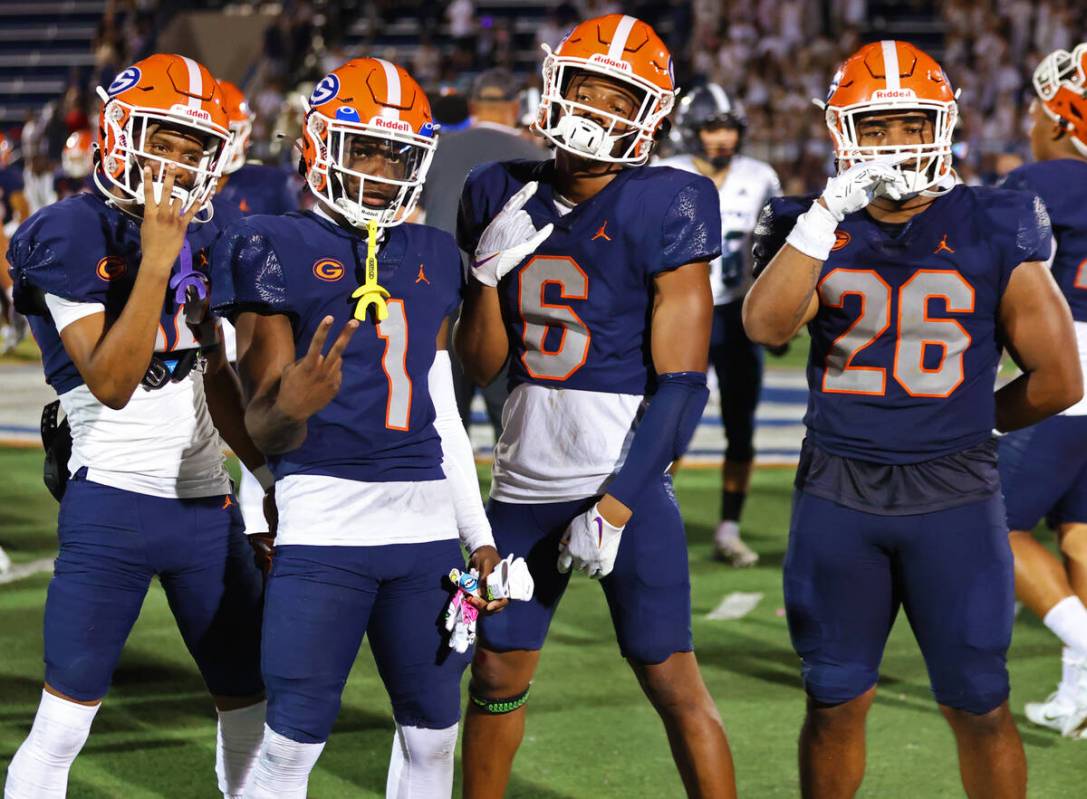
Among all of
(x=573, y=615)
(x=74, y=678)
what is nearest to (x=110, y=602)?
(x=74, y=678)

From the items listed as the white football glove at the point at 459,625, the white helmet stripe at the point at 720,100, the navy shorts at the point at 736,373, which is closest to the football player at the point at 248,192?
the navy shorts at the point at 736,373

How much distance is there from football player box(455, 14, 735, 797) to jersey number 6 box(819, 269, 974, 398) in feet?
1.00

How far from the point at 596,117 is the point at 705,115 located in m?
3.82

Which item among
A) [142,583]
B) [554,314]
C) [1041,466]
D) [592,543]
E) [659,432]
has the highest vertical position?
[554,314]

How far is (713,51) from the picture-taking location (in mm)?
19438

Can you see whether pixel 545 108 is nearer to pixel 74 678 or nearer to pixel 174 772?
pixel 74 678

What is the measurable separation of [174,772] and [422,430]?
1.69m

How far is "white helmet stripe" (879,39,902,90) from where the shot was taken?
3352mm

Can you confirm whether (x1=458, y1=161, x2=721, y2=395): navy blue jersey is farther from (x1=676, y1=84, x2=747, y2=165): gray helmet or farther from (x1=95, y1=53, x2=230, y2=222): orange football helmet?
(x1=676, y1=84, x2=747, y2=165): gray helmet

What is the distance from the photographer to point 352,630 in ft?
10.1

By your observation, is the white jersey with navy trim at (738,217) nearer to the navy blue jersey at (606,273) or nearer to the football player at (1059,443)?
the football player at (1059,443)

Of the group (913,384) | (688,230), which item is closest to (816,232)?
(688,230)

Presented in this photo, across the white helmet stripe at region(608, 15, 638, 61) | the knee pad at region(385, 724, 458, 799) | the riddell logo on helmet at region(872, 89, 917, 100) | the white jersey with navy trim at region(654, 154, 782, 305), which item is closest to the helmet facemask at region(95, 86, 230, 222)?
the white helmet stripe at region(608, 15, 638, 61)

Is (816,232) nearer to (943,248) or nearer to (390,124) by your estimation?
(943,248)
